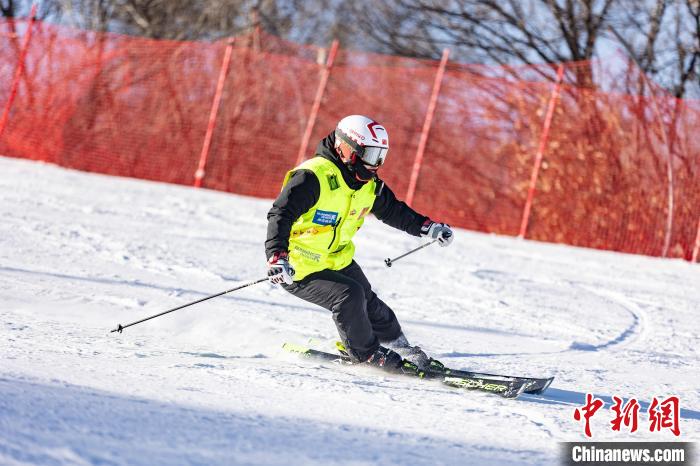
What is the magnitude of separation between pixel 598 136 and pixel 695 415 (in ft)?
29.0

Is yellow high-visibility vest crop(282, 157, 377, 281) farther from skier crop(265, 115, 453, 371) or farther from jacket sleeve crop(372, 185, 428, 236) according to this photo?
jacket sleeve crop(372, 185, 428, 236)

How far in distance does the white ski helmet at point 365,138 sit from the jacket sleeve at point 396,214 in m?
0.60

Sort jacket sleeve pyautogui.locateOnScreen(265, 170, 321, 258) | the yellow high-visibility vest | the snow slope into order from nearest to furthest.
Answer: the snow slope, jacket sleeve pyautogui.locateOnScreen(265, 170, 321, 258), the yellow high-visibility vest

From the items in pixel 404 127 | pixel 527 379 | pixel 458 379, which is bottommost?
pixel 458 379

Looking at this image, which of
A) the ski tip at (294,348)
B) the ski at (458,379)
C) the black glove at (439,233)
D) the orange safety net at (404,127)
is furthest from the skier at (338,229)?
the orange safety net at (404,127)

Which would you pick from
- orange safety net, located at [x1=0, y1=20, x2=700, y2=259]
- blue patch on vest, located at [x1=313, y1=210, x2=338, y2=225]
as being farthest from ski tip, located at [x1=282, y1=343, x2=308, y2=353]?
orange safety net, located at [x1=0, y1=20, x2=700, y2=259]

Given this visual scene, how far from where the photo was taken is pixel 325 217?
4.81 metres

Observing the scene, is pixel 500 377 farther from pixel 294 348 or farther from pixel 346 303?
pixel 294 348

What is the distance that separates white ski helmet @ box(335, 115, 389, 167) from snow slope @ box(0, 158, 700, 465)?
1.26 metres

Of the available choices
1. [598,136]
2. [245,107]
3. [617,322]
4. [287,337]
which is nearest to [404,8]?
[245,107]

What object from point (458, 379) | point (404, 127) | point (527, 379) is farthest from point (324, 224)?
point (404, 127)

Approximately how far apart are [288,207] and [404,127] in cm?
937

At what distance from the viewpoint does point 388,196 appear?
5.47 meters

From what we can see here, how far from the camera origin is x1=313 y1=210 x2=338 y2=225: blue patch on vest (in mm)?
4781
